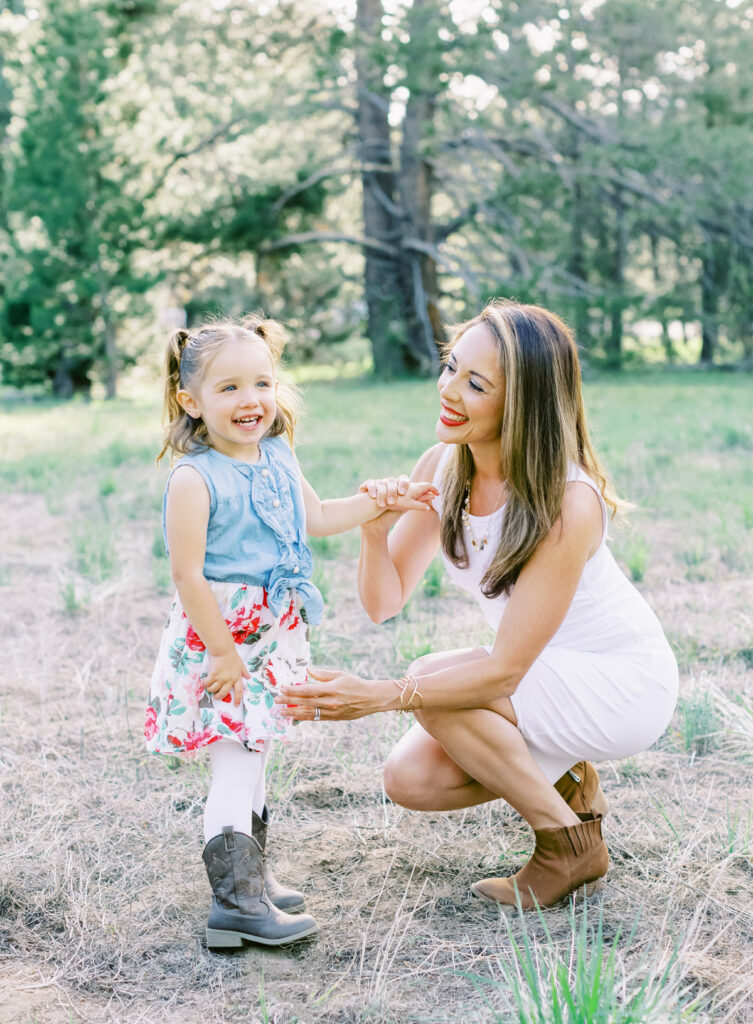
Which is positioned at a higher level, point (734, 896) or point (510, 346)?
point (510, 346)

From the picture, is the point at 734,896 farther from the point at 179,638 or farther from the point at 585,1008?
the point at 179,638

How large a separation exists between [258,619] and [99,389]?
48.6 feet

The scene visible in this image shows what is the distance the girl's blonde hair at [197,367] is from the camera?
7.22 feet

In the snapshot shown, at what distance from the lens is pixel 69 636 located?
4.00 meters

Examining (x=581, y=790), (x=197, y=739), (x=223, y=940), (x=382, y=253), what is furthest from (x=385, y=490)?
(x=382, y=253)

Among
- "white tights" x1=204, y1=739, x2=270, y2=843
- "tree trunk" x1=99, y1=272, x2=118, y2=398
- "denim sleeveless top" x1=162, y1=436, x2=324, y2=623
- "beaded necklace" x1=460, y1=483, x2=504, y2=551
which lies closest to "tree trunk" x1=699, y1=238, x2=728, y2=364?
"tree trunk" x1=99, y1=272, x2=118, y2=398

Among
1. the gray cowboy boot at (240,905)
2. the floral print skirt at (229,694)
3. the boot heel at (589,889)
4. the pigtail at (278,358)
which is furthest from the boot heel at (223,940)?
the pigtail at (278,358)

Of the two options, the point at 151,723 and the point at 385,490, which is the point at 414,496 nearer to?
Answer: the point at 385,490

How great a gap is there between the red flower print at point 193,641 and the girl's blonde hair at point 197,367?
15.5 inches

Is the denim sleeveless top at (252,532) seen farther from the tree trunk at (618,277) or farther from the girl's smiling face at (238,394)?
the tree trunk at (618,277)

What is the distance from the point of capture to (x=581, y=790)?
93.9 inches

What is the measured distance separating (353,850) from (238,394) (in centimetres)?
116

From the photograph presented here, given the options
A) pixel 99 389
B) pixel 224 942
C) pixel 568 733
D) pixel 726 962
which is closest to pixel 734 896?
pixel 726 962

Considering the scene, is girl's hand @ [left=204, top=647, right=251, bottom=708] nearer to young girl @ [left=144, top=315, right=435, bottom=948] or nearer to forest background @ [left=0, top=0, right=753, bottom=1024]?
young girl @ [left=144, top=315, right=435, bottom=948]
